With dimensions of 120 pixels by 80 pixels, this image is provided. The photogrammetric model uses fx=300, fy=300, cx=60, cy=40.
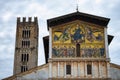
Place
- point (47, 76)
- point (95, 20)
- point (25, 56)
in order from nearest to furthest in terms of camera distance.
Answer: point (47, 76) → point (95, 20) → point (25, 56)

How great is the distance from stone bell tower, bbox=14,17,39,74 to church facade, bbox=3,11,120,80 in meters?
46.4

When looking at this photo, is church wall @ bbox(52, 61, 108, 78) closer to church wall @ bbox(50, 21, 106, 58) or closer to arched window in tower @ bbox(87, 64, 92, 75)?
arched window in tower @ bbox(87, 64, 92, 75)

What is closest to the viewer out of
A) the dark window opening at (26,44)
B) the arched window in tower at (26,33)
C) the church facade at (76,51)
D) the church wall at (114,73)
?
the church wall at (114,73)

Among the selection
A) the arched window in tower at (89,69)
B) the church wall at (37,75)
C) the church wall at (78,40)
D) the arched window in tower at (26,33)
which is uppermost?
the arched window in tower at (26,33)

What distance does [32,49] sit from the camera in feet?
266

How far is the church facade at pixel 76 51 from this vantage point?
29281 millimetres

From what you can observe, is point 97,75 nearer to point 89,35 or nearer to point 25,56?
point 89,35

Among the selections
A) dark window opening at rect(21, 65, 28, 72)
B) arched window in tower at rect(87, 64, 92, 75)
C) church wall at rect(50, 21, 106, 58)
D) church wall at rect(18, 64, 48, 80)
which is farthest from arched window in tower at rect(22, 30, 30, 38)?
arched window in tower at rect(87, 64, 92, 75)

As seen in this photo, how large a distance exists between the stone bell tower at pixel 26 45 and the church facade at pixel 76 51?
46.4 m

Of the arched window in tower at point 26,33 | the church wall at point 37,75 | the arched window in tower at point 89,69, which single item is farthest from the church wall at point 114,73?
the arched window in tower at point 26,33

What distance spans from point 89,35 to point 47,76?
6166 millimetres

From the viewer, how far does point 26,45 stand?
8144cm

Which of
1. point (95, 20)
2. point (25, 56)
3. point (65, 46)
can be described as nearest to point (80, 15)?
point (95, 20)

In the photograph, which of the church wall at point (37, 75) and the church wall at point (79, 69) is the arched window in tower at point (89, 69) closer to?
the church wall at point (79, 69)
